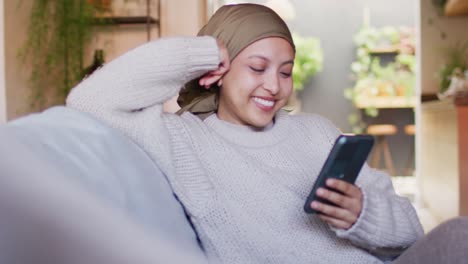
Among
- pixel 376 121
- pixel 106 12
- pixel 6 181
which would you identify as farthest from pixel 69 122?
pixel 376 121

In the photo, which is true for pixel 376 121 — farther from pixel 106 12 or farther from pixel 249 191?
pixel 249 191

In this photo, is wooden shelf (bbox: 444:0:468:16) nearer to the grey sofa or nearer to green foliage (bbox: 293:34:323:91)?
green foliage (bbox: 293:34:323:91)

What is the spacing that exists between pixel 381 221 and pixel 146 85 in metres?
0.49

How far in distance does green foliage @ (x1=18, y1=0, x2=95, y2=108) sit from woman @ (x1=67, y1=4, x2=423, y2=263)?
1.58m

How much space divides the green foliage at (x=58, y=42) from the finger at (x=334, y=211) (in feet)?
6.30

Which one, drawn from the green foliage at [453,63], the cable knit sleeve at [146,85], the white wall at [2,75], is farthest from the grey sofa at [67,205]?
the green foliage at [453,63]

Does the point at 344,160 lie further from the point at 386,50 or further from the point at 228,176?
the point at 386,50

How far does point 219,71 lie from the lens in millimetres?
1156

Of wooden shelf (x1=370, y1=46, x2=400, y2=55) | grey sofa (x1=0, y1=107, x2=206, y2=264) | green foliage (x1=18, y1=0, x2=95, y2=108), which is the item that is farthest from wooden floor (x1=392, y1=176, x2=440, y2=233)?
grey sofa (x1=0, y1=107, x2=206, y2=264)

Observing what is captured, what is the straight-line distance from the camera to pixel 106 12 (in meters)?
2.84

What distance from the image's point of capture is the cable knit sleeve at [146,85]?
3.31 ft

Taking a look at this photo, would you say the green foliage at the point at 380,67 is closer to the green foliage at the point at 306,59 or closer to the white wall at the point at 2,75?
the green foliage at the point at 306,59

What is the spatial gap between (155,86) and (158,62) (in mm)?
46

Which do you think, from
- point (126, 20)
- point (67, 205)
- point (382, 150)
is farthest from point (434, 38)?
point (67, 205)
